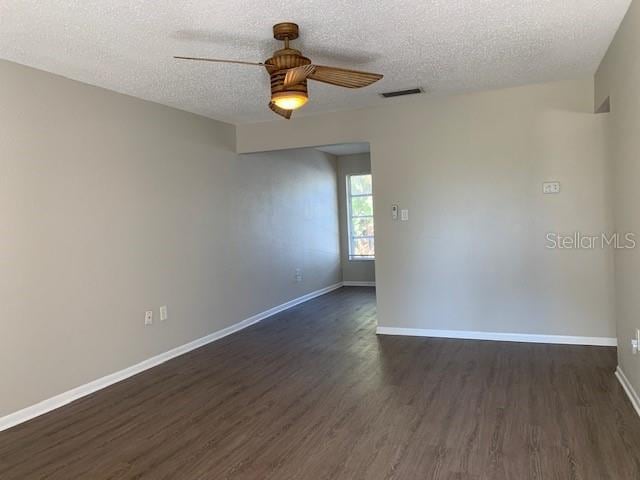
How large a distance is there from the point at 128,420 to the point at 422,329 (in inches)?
114

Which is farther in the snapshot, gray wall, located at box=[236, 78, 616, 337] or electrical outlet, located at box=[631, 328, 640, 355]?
gray wall, located at box=[236, 78, 616, 337]

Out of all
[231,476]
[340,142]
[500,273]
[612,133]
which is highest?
[340,142]

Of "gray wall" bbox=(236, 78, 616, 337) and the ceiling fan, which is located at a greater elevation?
the ceiling fan

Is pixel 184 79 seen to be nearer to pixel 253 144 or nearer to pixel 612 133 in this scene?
pixel 253 144

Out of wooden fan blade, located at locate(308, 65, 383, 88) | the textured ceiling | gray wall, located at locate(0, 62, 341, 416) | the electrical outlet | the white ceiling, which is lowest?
the electrical outlet

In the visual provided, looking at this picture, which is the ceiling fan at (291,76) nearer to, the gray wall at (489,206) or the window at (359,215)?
the gray wall at (489,206)

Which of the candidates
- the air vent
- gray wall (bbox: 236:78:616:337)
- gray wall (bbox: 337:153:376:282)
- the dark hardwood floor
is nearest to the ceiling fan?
the air vent

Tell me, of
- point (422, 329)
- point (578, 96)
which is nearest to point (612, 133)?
point (578, 96)

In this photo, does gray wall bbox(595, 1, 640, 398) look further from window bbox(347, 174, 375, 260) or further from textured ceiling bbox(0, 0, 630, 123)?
window bbox(347, 174, 375, 260)

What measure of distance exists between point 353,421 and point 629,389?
1.79 metres

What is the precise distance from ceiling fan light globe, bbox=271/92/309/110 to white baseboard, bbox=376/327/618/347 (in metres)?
2.90

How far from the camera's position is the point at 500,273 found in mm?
4434

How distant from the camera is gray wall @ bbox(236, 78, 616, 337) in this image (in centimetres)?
412

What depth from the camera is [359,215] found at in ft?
28.3
